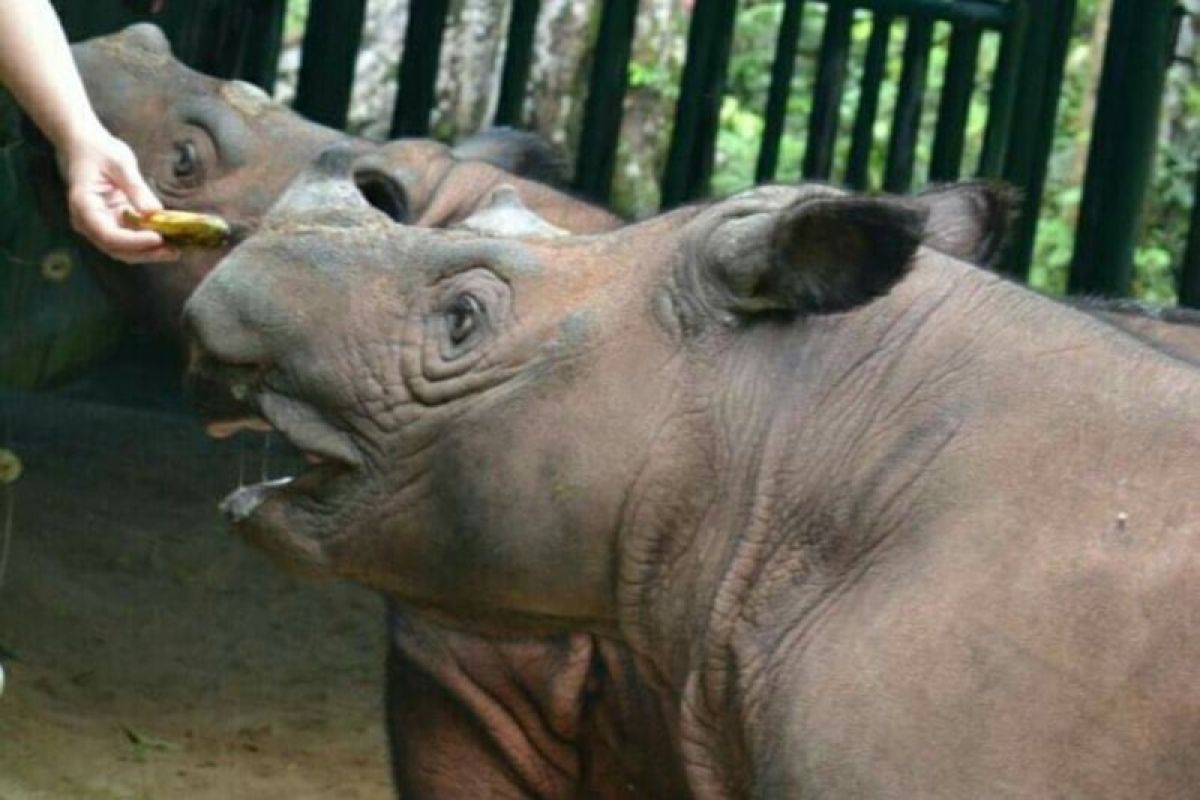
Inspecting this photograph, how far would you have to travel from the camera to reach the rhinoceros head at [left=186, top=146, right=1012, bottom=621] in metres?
4.93

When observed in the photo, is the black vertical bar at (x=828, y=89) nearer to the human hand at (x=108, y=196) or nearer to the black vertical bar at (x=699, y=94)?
the black vertical bar at (x=699, y=94)

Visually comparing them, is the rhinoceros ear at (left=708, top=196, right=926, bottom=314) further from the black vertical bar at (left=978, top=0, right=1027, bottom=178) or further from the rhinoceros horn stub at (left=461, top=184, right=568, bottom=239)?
the black vertical bar at (left=978, top=0, right=1027, bottom=178)

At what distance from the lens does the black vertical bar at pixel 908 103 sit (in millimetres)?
9148

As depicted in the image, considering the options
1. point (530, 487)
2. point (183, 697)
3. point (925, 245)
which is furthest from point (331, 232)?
point (183, 697)

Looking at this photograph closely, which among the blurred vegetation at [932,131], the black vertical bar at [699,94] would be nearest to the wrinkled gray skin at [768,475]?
the black vertical bar at [699,94]

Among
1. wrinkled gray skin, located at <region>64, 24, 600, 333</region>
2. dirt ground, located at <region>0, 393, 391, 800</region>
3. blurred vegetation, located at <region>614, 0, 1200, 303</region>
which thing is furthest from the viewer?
blurred vegetation, located at <region>614, 0, 1200, 303</region>

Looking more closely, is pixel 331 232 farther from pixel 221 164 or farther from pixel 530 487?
pixel 221 164

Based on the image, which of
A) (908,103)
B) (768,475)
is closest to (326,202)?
(768,475)

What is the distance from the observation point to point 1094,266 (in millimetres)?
9016

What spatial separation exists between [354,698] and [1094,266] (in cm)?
245

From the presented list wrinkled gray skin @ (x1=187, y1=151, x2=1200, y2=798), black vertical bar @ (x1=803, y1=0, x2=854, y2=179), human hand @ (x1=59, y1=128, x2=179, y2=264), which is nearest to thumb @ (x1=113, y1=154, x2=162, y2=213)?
human hand @ (x1=59, y1=128, x2=179, y2=264)

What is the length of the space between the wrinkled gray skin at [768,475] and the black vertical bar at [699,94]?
3665 millimetres

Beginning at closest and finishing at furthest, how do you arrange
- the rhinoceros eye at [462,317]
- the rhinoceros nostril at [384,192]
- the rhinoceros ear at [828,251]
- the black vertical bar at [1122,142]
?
the rhinoceros ear at [828,251]
the rhinoceros eye at [462,317]
the rhinoceros nostril at [384,192]
the black vertical bar at [1122,142]

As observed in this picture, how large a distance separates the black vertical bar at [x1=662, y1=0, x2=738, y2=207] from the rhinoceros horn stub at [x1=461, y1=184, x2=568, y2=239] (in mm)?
3539
